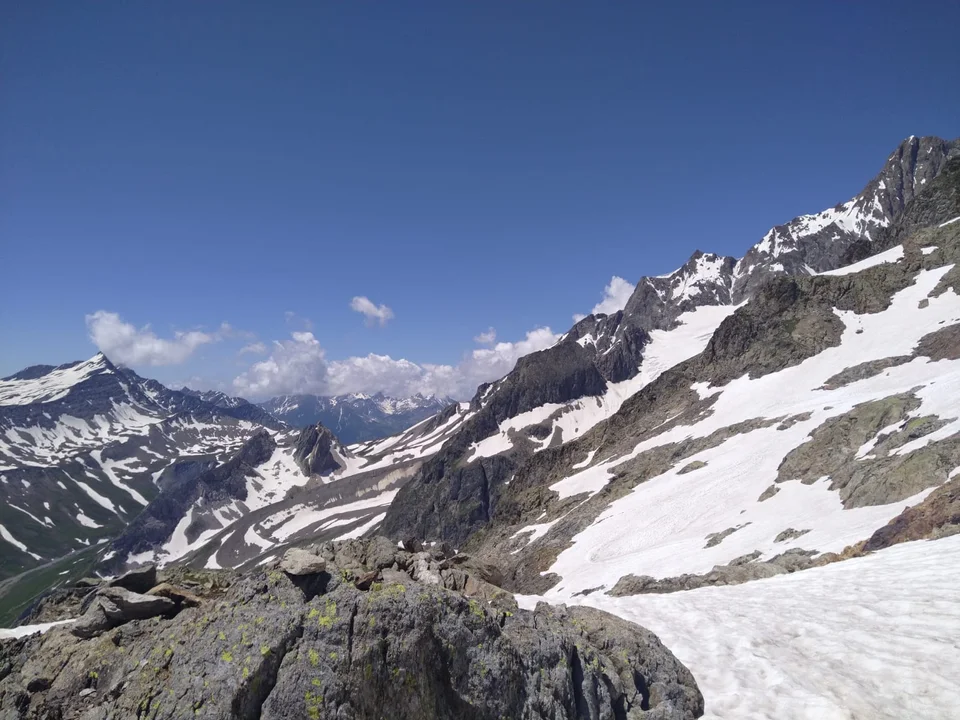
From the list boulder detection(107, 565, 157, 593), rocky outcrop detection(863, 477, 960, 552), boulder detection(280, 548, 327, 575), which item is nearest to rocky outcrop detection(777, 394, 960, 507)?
rocky outcrop detection(863, 477, 960, 552)

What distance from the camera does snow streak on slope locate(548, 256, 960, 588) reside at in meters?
29.0

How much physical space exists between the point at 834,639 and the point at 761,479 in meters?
32.7

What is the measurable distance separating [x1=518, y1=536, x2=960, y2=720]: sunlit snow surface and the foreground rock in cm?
148

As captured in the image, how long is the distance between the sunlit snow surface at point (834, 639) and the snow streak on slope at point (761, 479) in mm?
7910

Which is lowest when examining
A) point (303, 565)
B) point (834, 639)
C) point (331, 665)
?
point (834, 639)

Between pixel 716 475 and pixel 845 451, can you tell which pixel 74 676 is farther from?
pixel 716 475

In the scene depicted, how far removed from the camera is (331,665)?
297 inches

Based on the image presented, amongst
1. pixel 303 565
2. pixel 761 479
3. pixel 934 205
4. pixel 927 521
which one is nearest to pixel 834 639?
pixel 303 565

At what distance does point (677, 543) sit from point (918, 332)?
48.3 metres

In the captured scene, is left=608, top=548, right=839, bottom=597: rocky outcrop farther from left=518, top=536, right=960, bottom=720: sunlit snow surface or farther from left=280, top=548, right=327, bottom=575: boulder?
left=280, top=548, right=327, bottom=575: boulder

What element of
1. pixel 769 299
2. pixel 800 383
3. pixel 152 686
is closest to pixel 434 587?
pixel 152 686

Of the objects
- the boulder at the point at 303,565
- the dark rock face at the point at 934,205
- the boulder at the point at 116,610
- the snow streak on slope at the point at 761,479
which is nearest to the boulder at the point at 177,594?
the boulder at the point at 116,610

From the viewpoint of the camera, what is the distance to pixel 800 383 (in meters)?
65.7

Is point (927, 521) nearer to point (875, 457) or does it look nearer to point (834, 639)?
point (834, 639)
